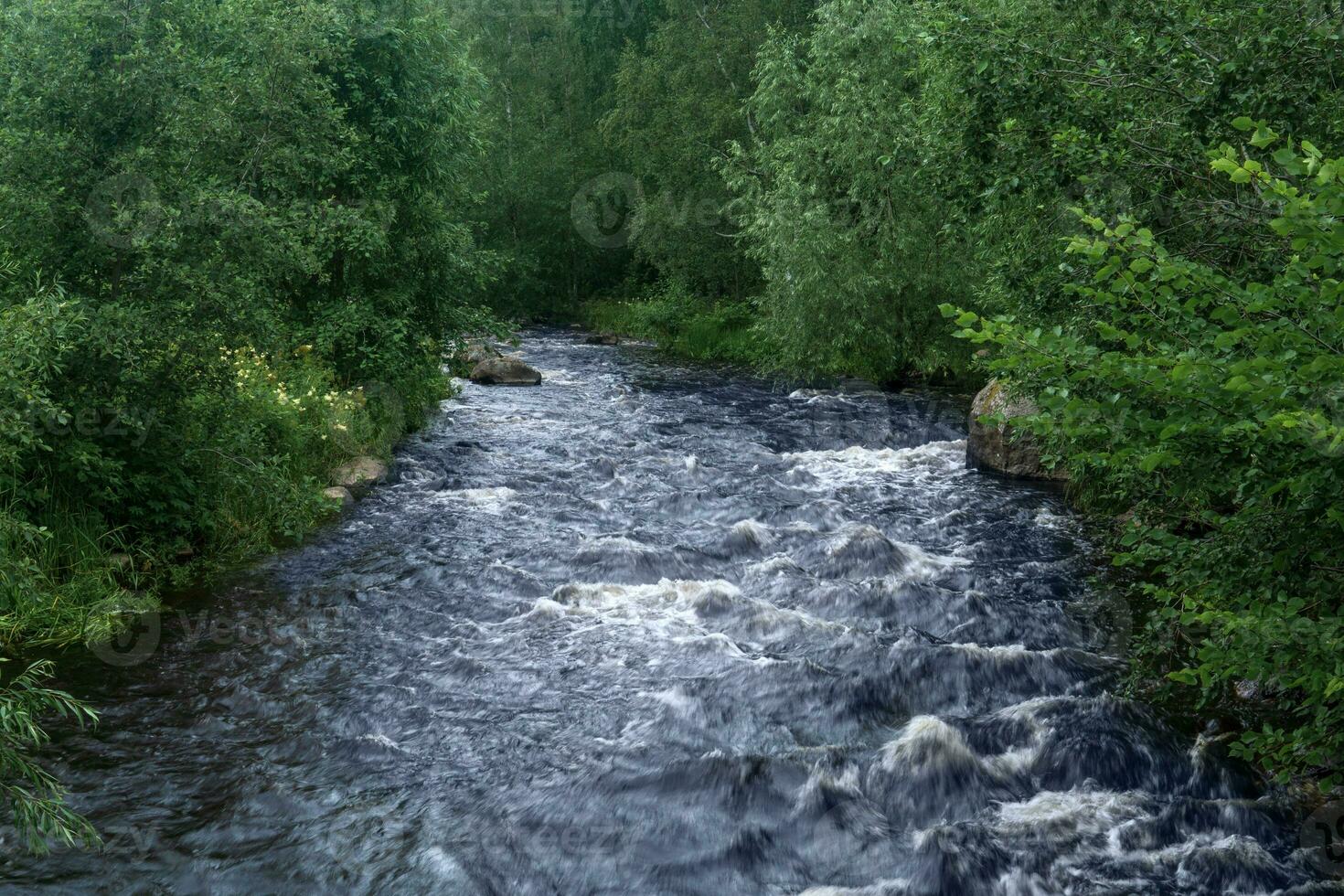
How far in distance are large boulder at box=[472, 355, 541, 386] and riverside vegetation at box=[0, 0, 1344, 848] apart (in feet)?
20.1

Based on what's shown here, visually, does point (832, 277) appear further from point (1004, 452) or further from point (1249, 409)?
point (1249, 409)

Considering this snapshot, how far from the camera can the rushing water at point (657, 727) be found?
6977mm

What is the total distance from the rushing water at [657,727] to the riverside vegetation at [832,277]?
2.31ft

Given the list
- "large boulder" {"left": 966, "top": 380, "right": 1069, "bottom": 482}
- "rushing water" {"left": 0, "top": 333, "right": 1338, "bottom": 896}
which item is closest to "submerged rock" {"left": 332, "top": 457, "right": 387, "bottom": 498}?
"rushing water" {"left": 0, "top": 333, "right": 1338, "bottom": 896}

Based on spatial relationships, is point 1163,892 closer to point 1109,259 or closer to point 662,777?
point 662,777

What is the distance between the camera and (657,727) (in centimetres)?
891

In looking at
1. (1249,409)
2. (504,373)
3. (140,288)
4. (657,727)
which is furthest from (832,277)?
(1249,409)

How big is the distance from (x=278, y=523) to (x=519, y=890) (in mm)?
7819

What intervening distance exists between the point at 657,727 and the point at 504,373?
21739mm

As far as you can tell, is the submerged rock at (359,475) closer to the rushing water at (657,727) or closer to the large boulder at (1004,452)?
the rushing water at (657,727)

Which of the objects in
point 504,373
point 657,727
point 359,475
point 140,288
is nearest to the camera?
point 657,727

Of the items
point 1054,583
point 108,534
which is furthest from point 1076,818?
point 108,534

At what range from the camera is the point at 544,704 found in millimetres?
9367

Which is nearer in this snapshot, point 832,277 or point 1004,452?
point 1004,452
